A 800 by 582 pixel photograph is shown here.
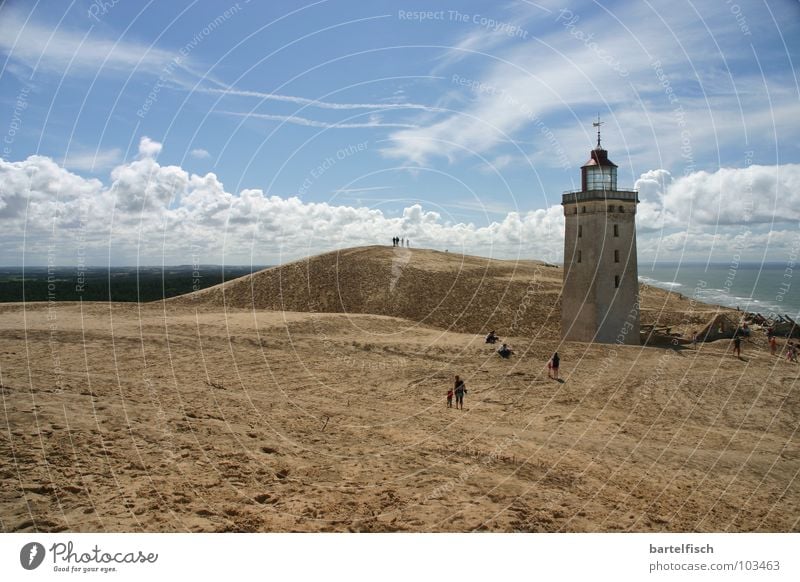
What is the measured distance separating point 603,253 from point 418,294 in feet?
57.3

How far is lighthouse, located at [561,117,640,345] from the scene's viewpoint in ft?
108

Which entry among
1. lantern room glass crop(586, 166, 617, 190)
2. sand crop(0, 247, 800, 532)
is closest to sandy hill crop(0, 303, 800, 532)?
sand crop(0, 247, 800, 532)

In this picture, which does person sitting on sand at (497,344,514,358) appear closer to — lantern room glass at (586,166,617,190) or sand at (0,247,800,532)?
sand at (0,247,800,532)

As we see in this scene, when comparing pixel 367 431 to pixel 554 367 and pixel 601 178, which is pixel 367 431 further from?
pixel 601 178

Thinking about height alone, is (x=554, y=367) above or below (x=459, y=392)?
above

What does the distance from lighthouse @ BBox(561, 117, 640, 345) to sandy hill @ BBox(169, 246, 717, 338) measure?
718 centimetres

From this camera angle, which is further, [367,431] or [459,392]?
[459,392]

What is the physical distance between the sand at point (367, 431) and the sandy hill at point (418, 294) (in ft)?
29.9

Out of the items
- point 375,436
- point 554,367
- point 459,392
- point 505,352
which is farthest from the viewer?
point 505,352

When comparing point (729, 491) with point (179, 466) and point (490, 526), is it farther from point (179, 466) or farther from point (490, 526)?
point (179, 466)

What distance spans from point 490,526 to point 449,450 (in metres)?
4.39

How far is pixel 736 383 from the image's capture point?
24.3 m

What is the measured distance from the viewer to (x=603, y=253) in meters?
33.0

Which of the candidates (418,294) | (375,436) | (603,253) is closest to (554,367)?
(603,253)
